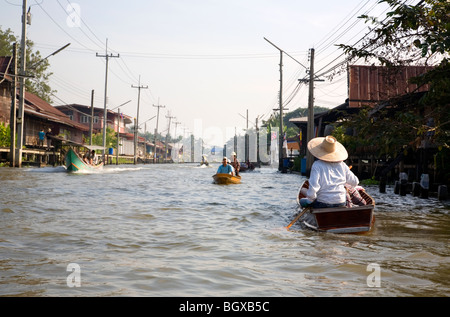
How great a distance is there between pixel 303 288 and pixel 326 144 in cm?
385

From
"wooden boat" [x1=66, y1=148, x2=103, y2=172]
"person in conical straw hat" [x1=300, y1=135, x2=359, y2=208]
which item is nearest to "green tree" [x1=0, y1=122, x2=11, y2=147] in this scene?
"wooden boat" [x1=66, y1=148, x2=103, y2=172]

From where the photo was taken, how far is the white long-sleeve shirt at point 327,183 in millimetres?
7570

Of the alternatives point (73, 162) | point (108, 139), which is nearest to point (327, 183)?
point (73, 162)

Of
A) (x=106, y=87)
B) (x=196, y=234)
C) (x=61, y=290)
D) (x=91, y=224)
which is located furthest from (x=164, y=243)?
(x=106, y=87)

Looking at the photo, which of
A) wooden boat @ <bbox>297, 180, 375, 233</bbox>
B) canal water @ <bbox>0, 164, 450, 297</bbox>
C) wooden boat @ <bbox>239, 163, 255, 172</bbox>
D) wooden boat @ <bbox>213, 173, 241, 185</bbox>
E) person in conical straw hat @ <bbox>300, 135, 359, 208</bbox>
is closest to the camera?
canal water @ <bbox>0, 164, 450, 297</bbox>

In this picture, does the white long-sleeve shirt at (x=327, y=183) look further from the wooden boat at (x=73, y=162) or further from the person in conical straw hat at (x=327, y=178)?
the wooden boat at (x=73, y=162)

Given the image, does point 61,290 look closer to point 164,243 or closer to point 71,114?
point 164,243

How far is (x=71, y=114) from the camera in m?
55.9

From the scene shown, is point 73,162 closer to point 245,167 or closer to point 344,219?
point 344,219

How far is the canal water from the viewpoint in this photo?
4.17 metres

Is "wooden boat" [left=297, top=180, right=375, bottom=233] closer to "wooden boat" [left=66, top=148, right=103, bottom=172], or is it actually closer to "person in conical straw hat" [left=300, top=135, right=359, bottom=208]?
"person in conical straw hat" [left=300, top=135, right=359, bottom=208]

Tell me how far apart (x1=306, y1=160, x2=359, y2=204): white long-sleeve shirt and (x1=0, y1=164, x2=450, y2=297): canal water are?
0.66 meters

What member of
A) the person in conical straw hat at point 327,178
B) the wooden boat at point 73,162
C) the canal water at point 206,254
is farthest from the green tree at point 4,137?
the person in conical straw hat at point 327,178

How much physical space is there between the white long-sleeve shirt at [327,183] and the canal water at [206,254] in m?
0.66
